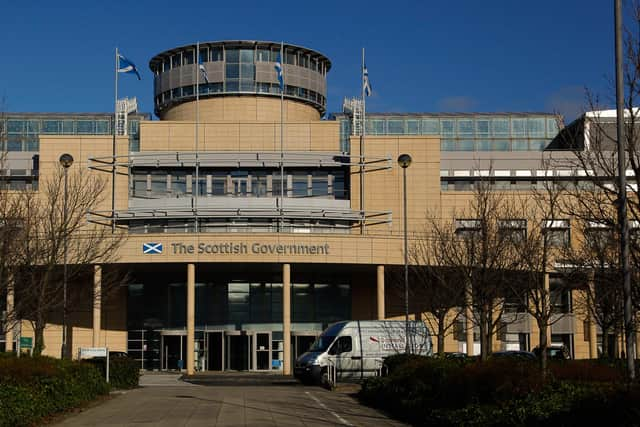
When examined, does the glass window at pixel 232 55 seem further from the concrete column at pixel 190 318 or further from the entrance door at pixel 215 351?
the entrance door at pixel 215 351

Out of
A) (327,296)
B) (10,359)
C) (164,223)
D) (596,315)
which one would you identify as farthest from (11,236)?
(327,296)

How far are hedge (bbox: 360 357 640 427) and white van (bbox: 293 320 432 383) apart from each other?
43.7 ft

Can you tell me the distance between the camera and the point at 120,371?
112 ft

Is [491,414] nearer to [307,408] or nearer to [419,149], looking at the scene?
[307,408]

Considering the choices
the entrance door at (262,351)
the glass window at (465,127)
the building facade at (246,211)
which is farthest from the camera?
the glass window at (465,127)

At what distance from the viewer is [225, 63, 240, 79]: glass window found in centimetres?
5894

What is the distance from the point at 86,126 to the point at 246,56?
17.6m

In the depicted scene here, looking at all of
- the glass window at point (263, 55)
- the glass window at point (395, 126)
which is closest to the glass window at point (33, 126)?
the glass window at point (263, 55)

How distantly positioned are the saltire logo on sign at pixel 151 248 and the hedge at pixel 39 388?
865 inches

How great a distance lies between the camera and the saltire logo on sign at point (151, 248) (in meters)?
49.6

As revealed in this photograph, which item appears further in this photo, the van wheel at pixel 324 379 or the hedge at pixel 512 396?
the van wheel at pixel 324 379

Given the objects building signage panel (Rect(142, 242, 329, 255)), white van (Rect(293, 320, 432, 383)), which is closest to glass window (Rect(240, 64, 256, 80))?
building signage panel (Rect(142, 242, 329, 255))

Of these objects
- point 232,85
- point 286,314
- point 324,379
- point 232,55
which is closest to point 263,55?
point 232,55

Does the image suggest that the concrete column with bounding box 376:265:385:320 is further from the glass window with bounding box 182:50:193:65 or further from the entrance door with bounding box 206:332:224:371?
the glass window with bounding box 182:50:193:65
